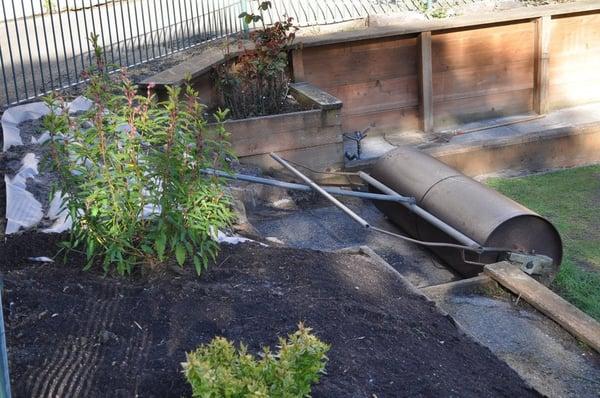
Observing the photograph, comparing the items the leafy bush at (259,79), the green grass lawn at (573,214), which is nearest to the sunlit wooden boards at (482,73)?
the green grass lawn at (573,214)

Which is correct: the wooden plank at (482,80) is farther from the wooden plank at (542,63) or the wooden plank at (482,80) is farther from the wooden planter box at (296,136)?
the wooden planter box at (296,136)

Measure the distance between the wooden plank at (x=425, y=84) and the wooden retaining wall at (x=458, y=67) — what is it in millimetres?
13

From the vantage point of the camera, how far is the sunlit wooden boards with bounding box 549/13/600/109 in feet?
37.2

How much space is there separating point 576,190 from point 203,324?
20.5ft

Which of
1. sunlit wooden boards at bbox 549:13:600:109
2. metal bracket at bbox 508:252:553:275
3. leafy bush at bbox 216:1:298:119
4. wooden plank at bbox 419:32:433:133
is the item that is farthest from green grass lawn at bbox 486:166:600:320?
leafy bush at bbox 216:1:298:119

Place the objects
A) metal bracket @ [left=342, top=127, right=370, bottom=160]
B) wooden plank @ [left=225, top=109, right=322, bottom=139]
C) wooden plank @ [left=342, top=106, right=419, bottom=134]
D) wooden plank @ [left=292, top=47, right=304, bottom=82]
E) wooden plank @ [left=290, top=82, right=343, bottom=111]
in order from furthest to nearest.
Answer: wooden plank @ [left=342, top=106, right=419, bottom=134]
wooden plank @ [left=292, top=47, right=304, bottom=82]
metal bracket @ [left=342, top=127, right=370, bottom=160]
wooden plank @ [left=290, top=82, right=343, bottom=111]
wooden plank @ [left=225, top=109, right=322, bottom=139]

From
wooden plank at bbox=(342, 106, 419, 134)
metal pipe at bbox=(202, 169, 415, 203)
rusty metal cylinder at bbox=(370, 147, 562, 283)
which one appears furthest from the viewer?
wooden plank at bbox=(342, 106, 419, 134)

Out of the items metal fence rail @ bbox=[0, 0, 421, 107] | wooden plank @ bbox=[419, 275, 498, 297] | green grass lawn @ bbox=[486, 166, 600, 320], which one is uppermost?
metal fence rail @ bbox=[0, 0, 421, 107]

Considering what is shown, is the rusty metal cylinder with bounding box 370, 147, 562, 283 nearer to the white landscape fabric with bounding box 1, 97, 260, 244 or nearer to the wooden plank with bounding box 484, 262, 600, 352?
the wooden plank with bounding box 484, 262, 600, 352

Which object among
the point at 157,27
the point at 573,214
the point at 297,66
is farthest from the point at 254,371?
the point at 157,27

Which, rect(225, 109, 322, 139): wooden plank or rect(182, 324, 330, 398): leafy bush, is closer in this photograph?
rect(182, 324, 330, 398): leafy bush

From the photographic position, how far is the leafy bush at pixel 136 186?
4508 mm

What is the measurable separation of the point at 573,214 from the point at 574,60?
3946 millimetres

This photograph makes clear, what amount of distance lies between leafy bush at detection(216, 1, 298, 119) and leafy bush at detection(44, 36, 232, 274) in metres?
4.48
